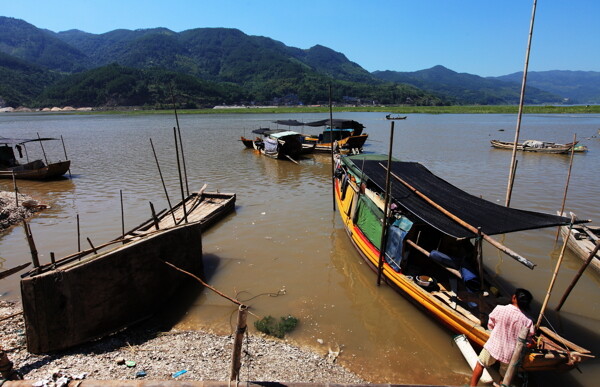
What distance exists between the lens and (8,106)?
12650 cm

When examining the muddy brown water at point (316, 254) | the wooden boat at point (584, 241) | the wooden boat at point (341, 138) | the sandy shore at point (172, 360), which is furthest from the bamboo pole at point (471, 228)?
the wooden boat at point (341, 138)

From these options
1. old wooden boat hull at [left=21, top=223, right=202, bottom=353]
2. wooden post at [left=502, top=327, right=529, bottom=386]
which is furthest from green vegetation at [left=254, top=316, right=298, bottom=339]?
wooden post at [left=502, top=327, right=529, bottom=386]

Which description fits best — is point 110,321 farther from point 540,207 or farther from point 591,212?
point 591,212

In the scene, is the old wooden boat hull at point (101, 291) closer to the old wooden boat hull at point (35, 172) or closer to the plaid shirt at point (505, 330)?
the plaid shirt at point (505, 330)

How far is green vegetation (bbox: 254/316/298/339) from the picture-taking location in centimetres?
657

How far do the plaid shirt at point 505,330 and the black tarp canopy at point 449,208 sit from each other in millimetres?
1609

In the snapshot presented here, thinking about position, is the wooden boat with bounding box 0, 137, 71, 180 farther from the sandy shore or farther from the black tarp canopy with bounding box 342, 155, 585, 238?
the black tarp canopy with bounding box 342, 155, 585, 238

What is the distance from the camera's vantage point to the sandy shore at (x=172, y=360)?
512 centimetres

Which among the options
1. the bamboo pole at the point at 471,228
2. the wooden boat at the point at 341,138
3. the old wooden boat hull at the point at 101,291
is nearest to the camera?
the bamboo pole at the point at 471,228

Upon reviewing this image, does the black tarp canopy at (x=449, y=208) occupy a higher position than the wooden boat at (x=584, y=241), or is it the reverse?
the black tarp canopy at (x=449, y=208)

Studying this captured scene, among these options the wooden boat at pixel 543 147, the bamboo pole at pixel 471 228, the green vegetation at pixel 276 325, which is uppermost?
the bamboo pole at pixel 471 228

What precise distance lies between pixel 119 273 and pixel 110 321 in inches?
35.4

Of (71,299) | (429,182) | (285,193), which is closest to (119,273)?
(71,299)

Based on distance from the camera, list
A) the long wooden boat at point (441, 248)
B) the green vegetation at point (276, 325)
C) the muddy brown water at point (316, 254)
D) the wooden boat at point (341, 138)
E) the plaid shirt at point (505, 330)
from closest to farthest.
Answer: the plaid shirt at point (505, 330), the long wooden boat at point (441, 248), the muddy brown water at point (316, 254), the green vegetation at point (276, 325), the wooden boat at point (341, 138)
